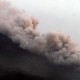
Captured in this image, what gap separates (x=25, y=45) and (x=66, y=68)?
17931mm

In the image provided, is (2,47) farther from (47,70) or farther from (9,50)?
(47,70)

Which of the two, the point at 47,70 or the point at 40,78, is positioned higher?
the point at 47,70

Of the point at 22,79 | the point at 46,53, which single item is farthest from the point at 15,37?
the point at 22,79

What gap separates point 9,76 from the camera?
231 ft

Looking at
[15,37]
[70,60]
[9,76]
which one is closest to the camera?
[9,76]

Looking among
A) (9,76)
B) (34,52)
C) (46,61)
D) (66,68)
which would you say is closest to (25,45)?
(34,52)

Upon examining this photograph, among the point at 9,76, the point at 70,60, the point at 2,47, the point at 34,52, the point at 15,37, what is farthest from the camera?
the point at 2,47

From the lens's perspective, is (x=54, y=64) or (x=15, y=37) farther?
(x=15, y=37)

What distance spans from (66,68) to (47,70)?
254 inches

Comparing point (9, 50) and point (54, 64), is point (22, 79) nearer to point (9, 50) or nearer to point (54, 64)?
point (54, 64)

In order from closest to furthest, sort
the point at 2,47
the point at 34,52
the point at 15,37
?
the point at 34,52 < the point at 15,37 < the point at 2,47

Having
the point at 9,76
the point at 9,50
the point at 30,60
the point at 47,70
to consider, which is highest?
the point at 9,50

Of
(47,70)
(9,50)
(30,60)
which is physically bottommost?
(47,70)

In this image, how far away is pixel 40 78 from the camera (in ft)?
241
